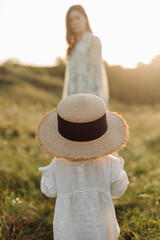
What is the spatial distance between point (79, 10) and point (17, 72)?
18449mm

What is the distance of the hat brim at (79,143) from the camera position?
1566 mm

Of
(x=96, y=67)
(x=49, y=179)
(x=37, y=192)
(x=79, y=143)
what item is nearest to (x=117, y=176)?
(x=79, y=143)

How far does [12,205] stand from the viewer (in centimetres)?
271

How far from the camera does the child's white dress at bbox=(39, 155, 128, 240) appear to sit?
5.75 feet

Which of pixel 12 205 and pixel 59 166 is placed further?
pixel 12 205

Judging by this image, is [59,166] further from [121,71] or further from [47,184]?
[121,71]

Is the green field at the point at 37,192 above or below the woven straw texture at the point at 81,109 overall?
below

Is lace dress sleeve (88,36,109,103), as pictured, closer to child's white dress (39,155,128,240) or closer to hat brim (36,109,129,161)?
hat brim (36,109,129,161)

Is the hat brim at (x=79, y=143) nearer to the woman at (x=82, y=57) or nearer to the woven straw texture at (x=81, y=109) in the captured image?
the woven straw texture at (x=81, y=109)

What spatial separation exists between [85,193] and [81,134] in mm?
554

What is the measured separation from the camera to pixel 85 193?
1776mm

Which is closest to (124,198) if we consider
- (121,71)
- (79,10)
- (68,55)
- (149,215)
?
(149,215)

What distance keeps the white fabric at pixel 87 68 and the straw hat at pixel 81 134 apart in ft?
6.71

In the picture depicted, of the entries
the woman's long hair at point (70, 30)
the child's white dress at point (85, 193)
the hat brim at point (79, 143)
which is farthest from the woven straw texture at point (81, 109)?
the woman's long hair at point (70, 30)
